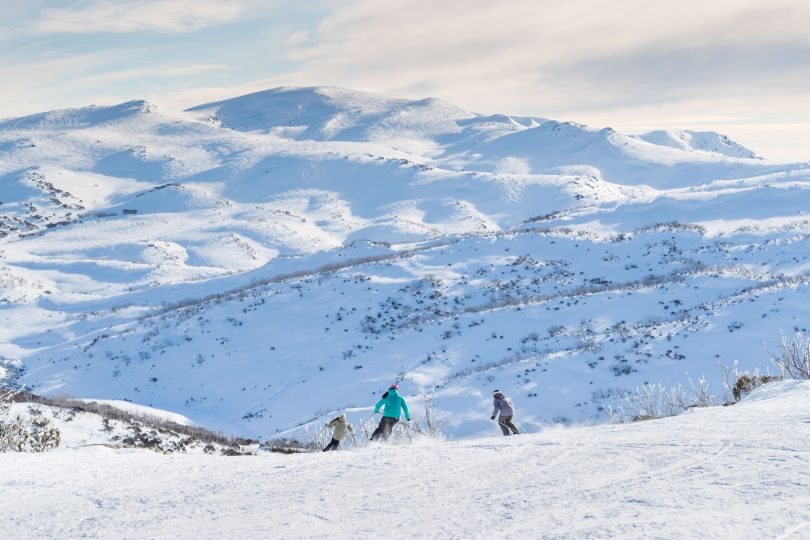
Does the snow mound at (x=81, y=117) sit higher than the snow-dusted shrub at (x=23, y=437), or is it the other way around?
the snow mound at (x=81, y=117)

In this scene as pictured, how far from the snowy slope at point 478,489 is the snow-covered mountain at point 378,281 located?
11316 millimetres

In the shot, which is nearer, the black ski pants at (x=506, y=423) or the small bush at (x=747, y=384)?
the small bush at (x=747, y=384)

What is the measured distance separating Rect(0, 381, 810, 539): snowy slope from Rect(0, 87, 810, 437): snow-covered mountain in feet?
37.1

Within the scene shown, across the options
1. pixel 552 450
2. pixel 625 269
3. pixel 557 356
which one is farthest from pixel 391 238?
pixel 552 450

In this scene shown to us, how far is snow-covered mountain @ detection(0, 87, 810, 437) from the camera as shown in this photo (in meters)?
24.9

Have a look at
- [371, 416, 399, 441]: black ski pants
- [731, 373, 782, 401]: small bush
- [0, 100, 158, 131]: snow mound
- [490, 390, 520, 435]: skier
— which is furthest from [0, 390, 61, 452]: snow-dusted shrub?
[0, 100, 158, 131]: snow mound

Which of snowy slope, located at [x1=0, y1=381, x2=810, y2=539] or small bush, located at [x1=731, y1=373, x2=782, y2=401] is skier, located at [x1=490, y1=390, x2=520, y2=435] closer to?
snowy slope, located at [x1=0, y1=381, x2=810, y2=539]

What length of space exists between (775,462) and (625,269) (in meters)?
33.8

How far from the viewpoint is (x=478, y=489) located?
23.9 feet

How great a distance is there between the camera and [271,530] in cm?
640

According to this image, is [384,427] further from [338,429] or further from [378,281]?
[378,281]

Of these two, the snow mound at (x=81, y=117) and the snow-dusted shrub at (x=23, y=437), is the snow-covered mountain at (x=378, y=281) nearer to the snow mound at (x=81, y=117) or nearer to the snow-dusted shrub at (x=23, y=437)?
the snow-dusted shrub at (x=23, y=437)

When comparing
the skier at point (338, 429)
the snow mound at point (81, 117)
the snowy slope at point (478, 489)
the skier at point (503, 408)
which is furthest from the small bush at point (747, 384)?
the snow mound at point (81, 117)

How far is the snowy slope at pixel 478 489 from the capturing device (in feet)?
19.2
